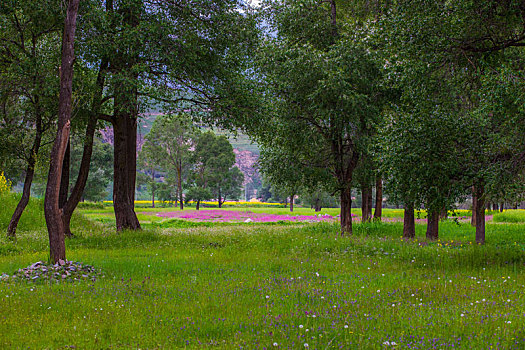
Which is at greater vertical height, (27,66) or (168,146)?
(168,146)

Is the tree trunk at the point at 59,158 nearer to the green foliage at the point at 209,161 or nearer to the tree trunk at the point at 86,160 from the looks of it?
the tree trunk at the point at 86,160

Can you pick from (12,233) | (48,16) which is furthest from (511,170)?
(12,233)

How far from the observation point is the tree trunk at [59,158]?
1054 cm

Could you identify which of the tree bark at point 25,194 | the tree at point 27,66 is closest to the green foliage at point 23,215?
the tree bark at point 25,194

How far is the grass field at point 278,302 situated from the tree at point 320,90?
7058mm

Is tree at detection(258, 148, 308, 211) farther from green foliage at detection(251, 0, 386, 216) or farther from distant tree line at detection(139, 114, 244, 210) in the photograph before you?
distant tree line at detection(139, 114, 244, 210)

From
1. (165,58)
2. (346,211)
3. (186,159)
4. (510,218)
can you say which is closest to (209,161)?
(186,159)

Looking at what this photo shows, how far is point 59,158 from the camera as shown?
10.7m

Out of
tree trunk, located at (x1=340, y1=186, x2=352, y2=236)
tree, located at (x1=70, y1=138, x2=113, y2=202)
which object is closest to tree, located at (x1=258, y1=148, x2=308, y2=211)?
tree trunk, located at (x1=340, y1=186, x2=352, y2=236)

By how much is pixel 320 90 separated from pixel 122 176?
1047cm

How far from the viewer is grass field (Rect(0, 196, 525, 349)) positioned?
5.46 meters

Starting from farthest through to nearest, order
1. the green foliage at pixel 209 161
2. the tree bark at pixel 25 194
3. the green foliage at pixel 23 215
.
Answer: the green foliage at pixel 209 161 → the green foliage at pixel 23 215 → the tree bark at pixel 25 194

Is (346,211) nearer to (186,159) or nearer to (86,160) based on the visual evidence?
(86,160)

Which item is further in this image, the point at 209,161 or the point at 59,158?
the point at 209,161
